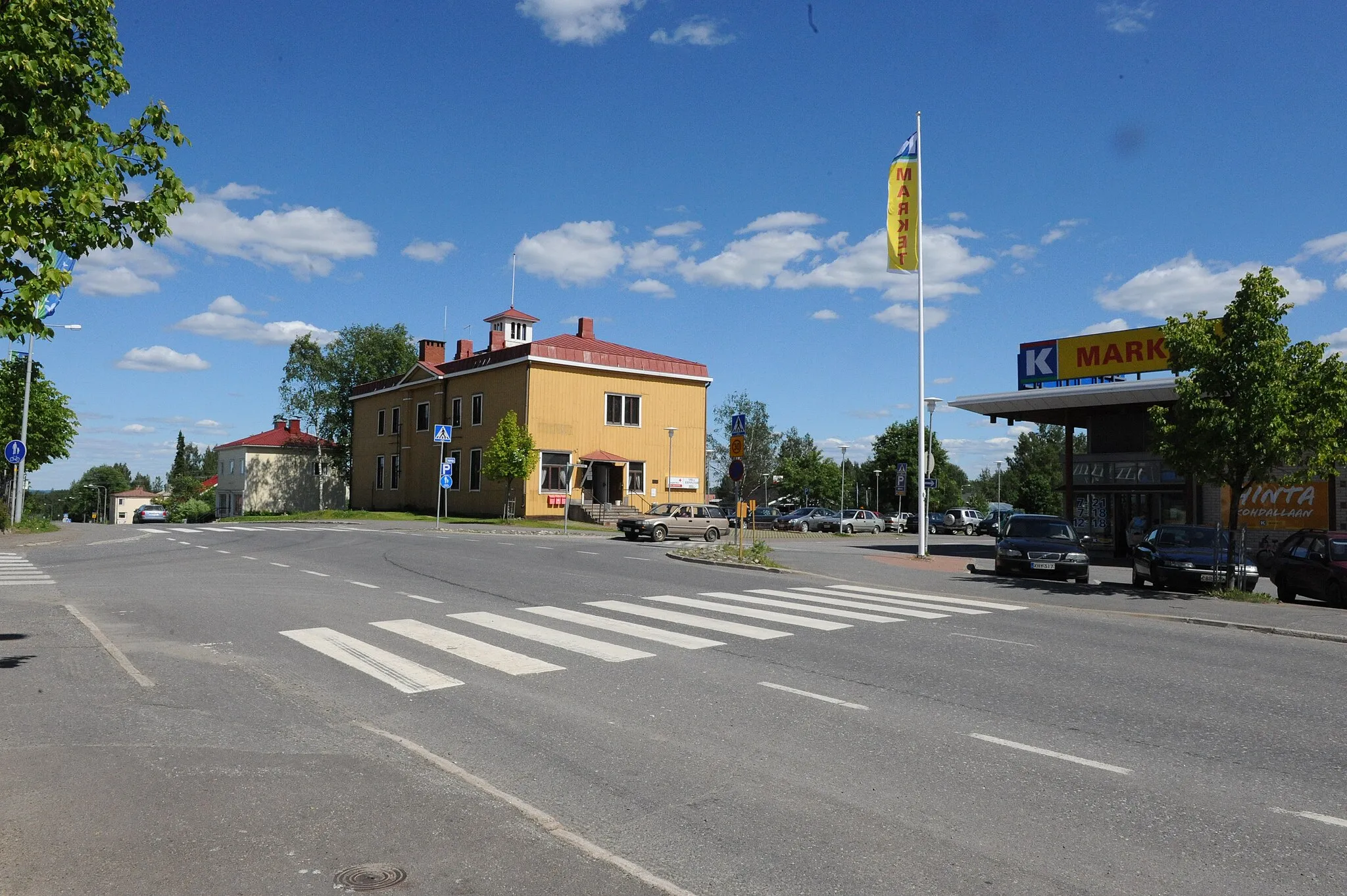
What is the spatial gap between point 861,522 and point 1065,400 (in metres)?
26.9

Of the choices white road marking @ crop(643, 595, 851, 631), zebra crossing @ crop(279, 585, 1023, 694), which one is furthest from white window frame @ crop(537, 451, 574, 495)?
white road marking @ crop(643, 595, 851, 631)

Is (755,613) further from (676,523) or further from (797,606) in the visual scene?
(676,523)

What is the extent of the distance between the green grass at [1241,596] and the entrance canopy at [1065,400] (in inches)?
512

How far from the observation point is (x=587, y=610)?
13.2m

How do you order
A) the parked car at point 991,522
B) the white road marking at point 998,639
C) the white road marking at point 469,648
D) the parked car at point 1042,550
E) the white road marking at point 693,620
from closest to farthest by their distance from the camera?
the white road marking at point 469,648, the white road marking at point 998,639, the white road marking at point 693,620, the parked car at point 1042,550, the parked car at point 991,522

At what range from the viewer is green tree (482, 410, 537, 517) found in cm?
4619

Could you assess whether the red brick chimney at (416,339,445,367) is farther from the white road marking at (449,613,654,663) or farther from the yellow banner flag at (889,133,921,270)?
the white road marking at (449,613,654,663)

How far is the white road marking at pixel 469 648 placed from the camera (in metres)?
9.11

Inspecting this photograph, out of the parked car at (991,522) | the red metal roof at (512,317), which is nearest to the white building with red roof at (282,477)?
the red metal roof at (512,317)

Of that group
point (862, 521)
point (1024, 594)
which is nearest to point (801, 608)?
point (1024, 594)

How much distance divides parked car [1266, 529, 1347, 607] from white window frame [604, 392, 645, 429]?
36686mm

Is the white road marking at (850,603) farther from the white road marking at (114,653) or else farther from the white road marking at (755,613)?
the white road marking at (114,653)

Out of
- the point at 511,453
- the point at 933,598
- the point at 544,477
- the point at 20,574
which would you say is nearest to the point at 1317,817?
the point at 933,598

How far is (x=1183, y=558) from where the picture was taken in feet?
59.8
